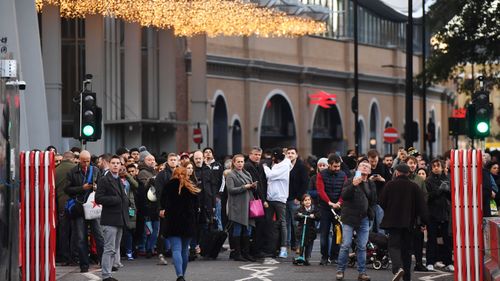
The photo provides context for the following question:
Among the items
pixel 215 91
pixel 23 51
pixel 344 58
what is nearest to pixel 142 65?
pixel 215 91

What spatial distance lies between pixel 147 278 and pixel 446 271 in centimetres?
508

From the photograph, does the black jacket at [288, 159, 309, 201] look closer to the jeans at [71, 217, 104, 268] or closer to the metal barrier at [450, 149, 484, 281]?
the jeans at [71, 217, 104, 268]

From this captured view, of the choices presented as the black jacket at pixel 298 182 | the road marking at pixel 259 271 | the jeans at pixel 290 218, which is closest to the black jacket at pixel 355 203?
the road marking at pixel 259 271

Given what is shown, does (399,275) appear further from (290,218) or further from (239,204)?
(290,218)

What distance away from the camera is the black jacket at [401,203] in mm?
19625

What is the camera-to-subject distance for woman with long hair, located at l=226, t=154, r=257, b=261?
24875mm

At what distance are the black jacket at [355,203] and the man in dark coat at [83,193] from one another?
13.5 ft

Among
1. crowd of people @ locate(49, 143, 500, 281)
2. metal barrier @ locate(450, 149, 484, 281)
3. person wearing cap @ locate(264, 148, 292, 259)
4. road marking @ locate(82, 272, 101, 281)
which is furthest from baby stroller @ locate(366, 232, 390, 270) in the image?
metal barrier @ locate(450, 149, 484, 281)

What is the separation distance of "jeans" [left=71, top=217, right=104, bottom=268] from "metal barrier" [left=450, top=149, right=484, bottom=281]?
7.09 m

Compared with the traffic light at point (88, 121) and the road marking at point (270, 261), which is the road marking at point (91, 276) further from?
the traffic light at point (88, 121)

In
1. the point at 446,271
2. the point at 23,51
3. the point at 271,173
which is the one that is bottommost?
the point at 446,271

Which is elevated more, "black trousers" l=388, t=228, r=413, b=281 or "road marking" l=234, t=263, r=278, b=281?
"black trousers" l=388, t=228, r=413, b=281

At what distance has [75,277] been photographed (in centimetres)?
2139

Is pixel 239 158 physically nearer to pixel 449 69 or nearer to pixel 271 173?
pixel 271 173
